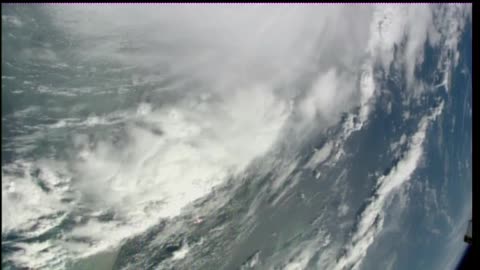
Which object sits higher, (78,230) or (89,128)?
(89,128)

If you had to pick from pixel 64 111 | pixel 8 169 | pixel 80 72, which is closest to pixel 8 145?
pixel 8 169

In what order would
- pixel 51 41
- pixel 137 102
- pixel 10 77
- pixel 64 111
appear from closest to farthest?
pixel 10 77 < pixel 51 41 < pixel 64 111 < pixel 137 102

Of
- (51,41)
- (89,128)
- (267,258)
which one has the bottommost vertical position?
(267,258)

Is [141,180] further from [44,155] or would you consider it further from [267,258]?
[267,258]

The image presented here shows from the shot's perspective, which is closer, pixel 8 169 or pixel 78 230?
pixel 8 169

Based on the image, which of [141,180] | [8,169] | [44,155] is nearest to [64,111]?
[44,155]

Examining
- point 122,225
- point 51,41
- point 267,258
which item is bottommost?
point 267,258

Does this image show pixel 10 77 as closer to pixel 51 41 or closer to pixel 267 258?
pixel 51 41

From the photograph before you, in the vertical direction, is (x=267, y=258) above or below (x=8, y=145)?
below

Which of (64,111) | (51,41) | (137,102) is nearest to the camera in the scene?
(51,41)
